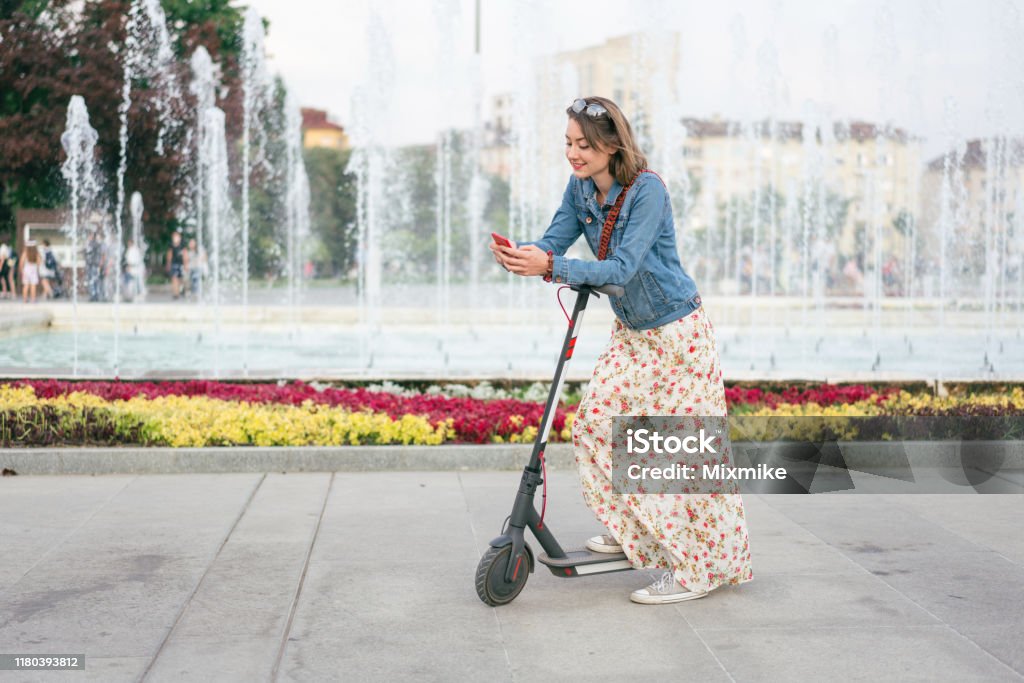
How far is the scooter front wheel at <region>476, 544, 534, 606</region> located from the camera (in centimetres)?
429

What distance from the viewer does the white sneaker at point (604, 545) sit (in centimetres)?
472

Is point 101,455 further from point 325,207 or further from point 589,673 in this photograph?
point 325,207

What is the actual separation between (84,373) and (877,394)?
565 cm

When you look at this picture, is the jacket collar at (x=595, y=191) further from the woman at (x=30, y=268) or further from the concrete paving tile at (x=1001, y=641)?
the woman at (x=30, y=268)

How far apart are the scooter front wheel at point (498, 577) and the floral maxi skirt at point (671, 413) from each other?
1.17ft

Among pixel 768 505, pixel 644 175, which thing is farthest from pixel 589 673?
pixel 768 505

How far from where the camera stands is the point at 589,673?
3.73 m

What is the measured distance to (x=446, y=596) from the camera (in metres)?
4.52

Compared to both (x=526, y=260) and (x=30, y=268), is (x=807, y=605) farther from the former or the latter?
(x=30, y=268)

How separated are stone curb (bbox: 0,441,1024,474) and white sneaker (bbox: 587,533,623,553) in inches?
89.2

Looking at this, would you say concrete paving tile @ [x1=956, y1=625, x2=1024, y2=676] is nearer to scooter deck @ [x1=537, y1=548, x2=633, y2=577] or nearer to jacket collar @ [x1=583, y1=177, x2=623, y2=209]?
scooter deck @ [x1=537, y1=548, x2=633, y2=577]

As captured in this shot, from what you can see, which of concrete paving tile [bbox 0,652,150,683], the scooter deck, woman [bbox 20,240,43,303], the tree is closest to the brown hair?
the scooter deck

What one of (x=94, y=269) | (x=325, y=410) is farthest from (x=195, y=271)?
(x=325, y=410)

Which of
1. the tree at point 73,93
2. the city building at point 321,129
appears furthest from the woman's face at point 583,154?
the city building at point 321,129
